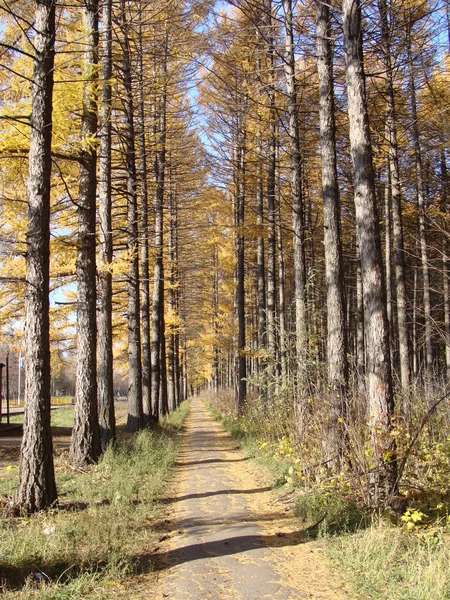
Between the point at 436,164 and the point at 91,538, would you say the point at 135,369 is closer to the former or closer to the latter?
the point at 91,538

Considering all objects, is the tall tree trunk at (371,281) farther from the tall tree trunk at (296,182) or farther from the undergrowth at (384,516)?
the tall tree trunk at (296,182)

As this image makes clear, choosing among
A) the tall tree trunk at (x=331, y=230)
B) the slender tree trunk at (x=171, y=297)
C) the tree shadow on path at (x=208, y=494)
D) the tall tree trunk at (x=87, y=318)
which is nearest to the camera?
the tree shadow on path at (x=208, y=494)

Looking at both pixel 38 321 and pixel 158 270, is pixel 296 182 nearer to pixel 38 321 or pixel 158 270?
pixel 38 321

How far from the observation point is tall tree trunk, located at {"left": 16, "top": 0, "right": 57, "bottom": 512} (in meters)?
5.94

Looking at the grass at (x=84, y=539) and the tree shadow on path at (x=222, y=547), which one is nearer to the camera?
the grass at (x=84, y=539)

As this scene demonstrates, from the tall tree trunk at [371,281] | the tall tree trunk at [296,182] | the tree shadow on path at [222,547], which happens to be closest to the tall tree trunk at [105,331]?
the tall tree trunk at [296,182]

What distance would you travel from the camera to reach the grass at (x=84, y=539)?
3889mm

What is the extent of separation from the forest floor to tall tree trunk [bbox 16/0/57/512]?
1.59 meters

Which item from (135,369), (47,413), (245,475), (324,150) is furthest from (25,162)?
(135,369)

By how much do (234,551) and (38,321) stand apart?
134 inches

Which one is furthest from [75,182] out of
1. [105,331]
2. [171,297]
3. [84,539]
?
[171,297]

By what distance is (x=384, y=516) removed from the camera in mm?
5148

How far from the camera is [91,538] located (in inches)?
194

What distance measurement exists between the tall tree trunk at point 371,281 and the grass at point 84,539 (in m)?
2.62
